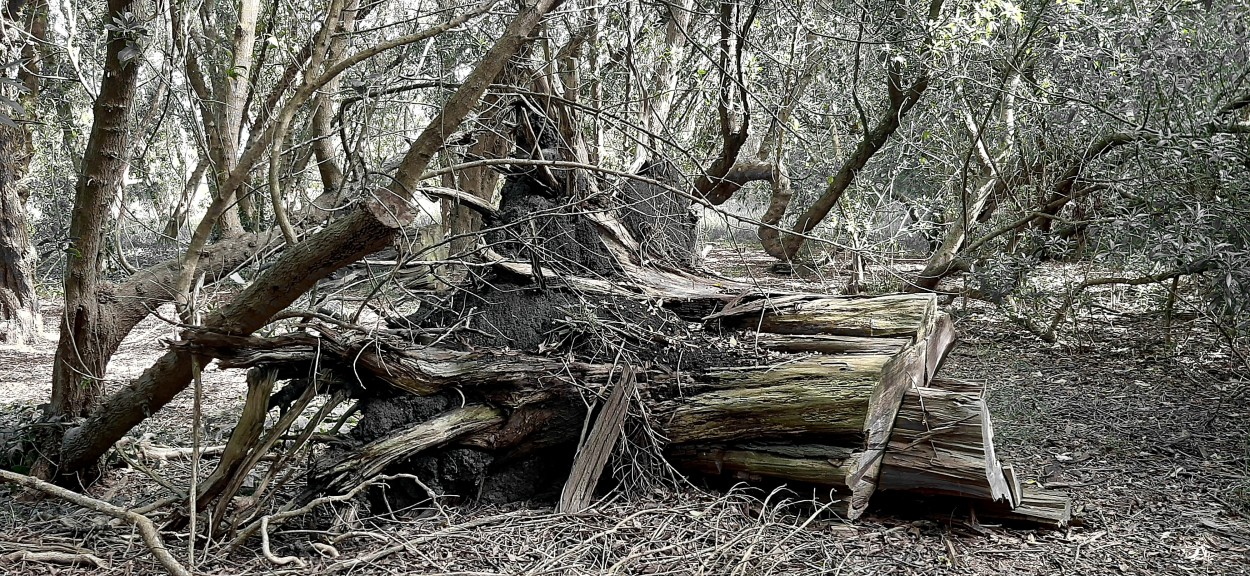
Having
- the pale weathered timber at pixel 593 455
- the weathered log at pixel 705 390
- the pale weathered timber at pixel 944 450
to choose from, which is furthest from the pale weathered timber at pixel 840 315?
the pale weathered timber at pixel 593 455

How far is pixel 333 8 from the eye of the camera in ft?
11.5

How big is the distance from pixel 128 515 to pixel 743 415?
2464mm

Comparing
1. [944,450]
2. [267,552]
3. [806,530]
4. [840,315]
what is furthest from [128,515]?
[944,450]

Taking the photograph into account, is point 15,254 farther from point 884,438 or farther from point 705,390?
point 884,438

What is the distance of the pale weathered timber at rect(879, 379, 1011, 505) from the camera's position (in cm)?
367

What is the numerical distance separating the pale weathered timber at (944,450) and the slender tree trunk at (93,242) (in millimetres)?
3964

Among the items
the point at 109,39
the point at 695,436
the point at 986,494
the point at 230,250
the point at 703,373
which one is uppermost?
the point at 109,39

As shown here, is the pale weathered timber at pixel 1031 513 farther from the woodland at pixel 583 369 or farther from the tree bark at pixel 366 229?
the tree bark at pixel 366 229

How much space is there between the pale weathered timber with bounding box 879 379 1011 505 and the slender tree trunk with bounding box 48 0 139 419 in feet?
13.0

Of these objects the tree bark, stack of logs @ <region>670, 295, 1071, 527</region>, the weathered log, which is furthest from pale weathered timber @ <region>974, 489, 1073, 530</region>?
the tree bark

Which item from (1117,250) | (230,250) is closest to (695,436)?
(1117,250)

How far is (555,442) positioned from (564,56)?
8.80 feet

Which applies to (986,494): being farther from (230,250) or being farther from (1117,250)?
(230,250)

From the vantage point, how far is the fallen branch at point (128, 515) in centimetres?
303
